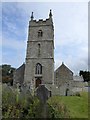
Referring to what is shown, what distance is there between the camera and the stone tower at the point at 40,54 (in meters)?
32.3

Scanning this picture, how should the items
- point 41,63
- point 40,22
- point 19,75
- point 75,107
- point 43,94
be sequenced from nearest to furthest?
point 43,94
point 75,107
point 41,63
point 19,75
point 40,22

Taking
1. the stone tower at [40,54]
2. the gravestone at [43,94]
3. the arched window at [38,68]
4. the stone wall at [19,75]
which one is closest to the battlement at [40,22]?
the stone tower at [40,54]

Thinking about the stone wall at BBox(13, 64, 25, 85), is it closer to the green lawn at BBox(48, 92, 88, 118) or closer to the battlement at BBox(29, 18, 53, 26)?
the battlement at BBox(29, 18, 53, 26)

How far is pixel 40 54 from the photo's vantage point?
33375 millimetres

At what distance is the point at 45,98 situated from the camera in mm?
6719

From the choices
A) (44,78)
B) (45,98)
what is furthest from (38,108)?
(44,78)

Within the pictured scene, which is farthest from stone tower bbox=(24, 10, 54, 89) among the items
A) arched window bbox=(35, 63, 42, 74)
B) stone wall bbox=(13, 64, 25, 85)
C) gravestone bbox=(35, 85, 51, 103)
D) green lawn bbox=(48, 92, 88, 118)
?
gravestone bbox=(35, 85, 51, 103)

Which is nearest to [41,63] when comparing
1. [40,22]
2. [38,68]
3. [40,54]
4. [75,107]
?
[38,68]

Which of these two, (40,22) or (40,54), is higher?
(40,22)

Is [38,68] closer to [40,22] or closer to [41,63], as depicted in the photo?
[41,63]

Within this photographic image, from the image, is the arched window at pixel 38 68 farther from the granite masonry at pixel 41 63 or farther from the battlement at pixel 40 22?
the battlement at pixel 40 22

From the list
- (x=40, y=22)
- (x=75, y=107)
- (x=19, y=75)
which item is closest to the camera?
(x=75, y=107)

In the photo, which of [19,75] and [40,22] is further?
[40,22]

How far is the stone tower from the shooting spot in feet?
106
